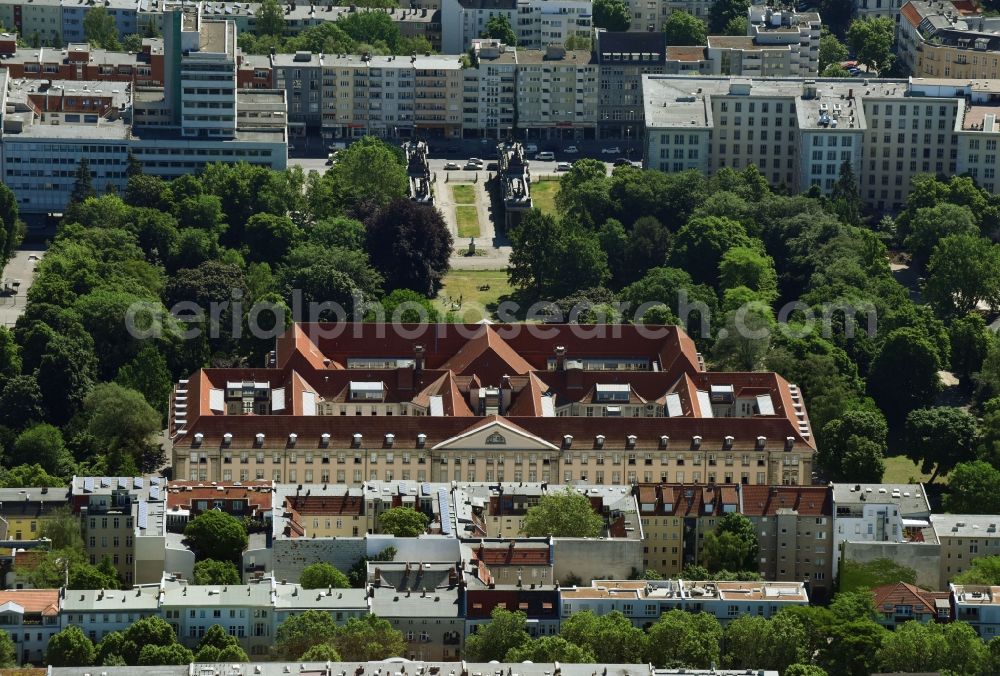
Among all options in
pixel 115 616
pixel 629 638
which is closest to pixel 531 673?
pixel 629 638

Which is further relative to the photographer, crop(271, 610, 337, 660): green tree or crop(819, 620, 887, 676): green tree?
crop(819, 620, 887, 676): green tree

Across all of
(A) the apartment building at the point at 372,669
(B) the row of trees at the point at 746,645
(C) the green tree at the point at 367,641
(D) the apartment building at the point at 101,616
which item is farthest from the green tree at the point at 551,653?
(D) the apartment building at the point at 101,616

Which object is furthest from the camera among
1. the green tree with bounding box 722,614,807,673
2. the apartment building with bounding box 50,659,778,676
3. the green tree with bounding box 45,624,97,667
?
the green tree with bounding box 722,614,807,673

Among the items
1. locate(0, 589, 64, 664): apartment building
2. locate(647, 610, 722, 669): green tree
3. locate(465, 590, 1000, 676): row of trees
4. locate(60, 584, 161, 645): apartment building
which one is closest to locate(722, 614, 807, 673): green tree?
locate(465, 590, 1000, 676): row of trees

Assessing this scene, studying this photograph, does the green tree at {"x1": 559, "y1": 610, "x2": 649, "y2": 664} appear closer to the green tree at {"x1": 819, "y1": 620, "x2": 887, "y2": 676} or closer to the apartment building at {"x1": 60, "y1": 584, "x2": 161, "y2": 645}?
the green tree at {"x1": 819, "y1": 620, "x2": 887, "y2": 676}

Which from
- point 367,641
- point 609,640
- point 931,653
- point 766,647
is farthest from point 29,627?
point 931,653

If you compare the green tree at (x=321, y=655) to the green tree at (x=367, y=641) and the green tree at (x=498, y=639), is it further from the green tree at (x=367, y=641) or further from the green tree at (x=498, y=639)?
the green tree at (x=498, y=639)
